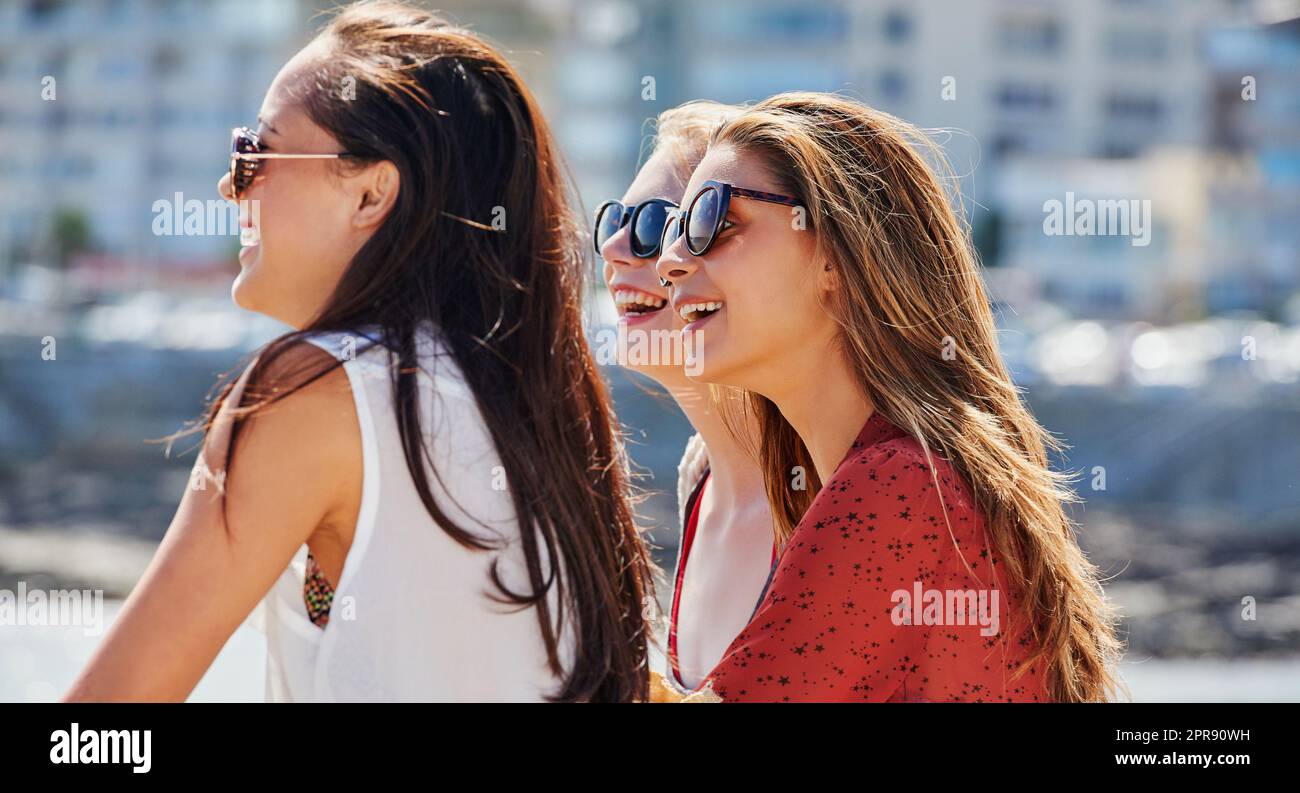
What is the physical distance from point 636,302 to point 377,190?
1.47 m

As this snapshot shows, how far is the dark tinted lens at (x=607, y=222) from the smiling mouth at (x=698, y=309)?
100 centimetres

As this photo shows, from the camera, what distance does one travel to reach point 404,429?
6.32ft

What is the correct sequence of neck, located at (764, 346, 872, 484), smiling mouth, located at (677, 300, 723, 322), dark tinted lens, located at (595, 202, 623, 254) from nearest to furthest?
neck, located at (764, 346, 872, 484) → smiling mouth, located at (677, 300, 723, 322) → dark tinted lens, located at (595, 202, 623, 254)

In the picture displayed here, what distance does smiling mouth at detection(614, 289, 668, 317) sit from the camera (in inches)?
144

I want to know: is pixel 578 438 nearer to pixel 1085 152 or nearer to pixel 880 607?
pixel 880 607

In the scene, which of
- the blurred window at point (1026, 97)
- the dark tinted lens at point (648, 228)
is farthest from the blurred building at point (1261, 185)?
the dark tinted lens at point (648, 228)

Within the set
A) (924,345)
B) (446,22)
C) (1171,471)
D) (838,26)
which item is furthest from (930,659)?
(838,26)

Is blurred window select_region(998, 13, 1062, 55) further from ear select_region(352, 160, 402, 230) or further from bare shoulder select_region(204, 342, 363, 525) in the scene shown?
bare shoulder select_region(204, 342, 363, 525)

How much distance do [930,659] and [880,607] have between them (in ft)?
0.45

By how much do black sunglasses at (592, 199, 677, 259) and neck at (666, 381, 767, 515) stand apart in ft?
1.19

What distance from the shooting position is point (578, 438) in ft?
7.44

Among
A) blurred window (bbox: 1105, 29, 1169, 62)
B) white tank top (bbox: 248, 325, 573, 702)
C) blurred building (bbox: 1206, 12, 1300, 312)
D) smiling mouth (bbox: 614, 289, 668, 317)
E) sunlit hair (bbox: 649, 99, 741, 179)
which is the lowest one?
white tank top (bbox: 248, 325, 573, 702)

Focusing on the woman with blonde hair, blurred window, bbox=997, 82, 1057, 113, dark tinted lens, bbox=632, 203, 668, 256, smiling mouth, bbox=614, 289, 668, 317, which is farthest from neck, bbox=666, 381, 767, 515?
blurred window, bbox=997, 82, 1057, 113

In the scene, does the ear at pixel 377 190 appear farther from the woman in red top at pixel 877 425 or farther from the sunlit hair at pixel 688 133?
the sunlit hair at pixel 688 133
